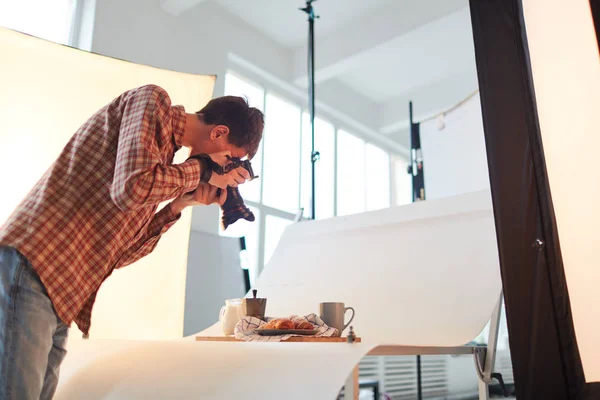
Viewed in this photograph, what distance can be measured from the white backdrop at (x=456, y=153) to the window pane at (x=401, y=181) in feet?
12.7

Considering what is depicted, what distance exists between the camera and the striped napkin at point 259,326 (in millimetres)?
1290

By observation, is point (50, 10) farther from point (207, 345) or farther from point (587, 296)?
point (587, 296)

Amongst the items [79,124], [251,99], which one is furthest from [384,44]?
[79,124]

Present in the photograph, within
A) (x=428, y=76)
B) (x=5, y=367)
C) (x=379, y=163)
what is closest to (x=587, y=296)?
(x=5, y=367)

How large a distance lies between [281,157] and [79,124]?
2727mm

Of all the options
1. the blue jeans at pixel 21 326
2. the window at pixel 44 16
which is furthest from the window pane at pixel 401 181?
the blue jeans at pixel 21 326

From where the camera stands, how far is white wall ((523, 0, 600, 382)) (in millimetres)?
1161

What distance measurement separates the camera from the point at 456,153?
3133 mm

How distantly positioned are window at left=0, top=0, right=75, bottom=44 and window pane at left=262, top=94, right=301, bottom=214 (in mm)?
1757

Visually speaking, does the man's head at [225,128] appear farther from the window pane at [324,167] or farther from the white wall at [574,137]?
the window pane at [324,167]

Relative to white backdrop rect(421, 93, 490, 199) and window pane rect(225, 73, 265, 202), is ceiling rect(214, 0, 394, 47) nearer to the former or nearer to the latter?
window pane rect(225, 73, 265, 202)

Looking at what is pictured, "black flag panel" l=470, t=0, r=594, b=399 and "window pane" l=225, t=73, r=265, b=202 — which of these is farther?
"window pane" l=225, t=73, r=265, b=202

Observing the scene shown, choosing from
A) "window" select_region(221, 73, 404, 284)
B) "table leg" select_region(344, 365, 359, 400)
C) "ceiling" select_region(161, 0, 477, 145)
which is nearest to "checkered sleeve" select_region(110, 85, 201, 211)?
"table leg" select_region(344, 365, 359, 400)

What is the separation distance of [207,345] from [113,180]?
19.3 inches
